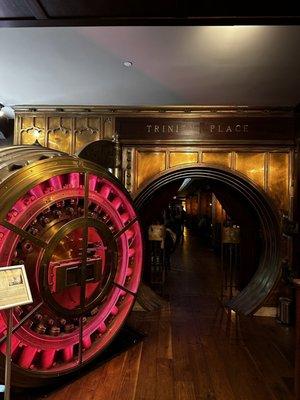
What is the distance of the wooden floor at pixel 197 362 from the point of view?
9.16 feet

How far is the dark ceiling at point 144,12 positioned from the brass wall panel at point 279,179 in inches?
121

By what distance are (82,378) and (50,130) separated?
138 inches

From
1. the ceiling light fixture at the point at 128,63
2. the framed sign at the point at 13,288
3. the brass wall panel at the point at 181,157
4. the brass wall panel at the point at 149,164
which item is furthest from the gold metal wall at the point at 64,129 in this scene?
the framed sign at the point at 13,288

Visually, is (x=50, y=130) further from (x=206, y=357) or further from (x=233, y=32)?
(x=206, y=357)

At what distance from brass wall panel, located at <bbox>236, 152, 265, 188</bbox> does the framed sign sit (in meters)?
3.63

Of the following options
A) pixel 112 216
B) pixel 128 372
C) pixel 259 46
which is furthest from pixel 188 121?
pixel 128 372

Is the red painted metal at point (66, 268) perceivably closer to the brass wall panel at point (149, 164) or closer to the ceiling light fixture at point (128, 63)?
the ceiling light fixture at point (128, 63)

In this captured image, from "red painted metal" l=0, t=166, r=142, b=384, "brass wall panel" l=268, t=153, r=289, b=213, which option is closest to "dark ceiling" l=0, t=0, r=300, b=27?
"red painted metal" l=0, t=166, r=142, b=384

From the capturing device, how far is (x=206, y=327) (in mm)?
4266

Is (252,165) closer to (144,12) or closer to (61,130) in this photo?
(61,130)

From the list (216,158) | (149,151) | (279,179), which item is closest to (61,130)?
(149,151)

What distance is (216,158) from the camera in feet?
15.7

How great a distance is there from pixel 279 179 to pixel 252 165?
0.46 meters

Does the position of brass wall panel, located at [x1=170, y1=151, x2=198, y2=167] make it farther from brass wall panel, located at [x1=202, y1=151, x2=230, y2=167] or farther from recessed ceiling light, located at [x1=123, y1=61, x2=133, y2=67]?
recessed ceiling light, located at [x1=123, y1=61, x2=133, y2=67]
